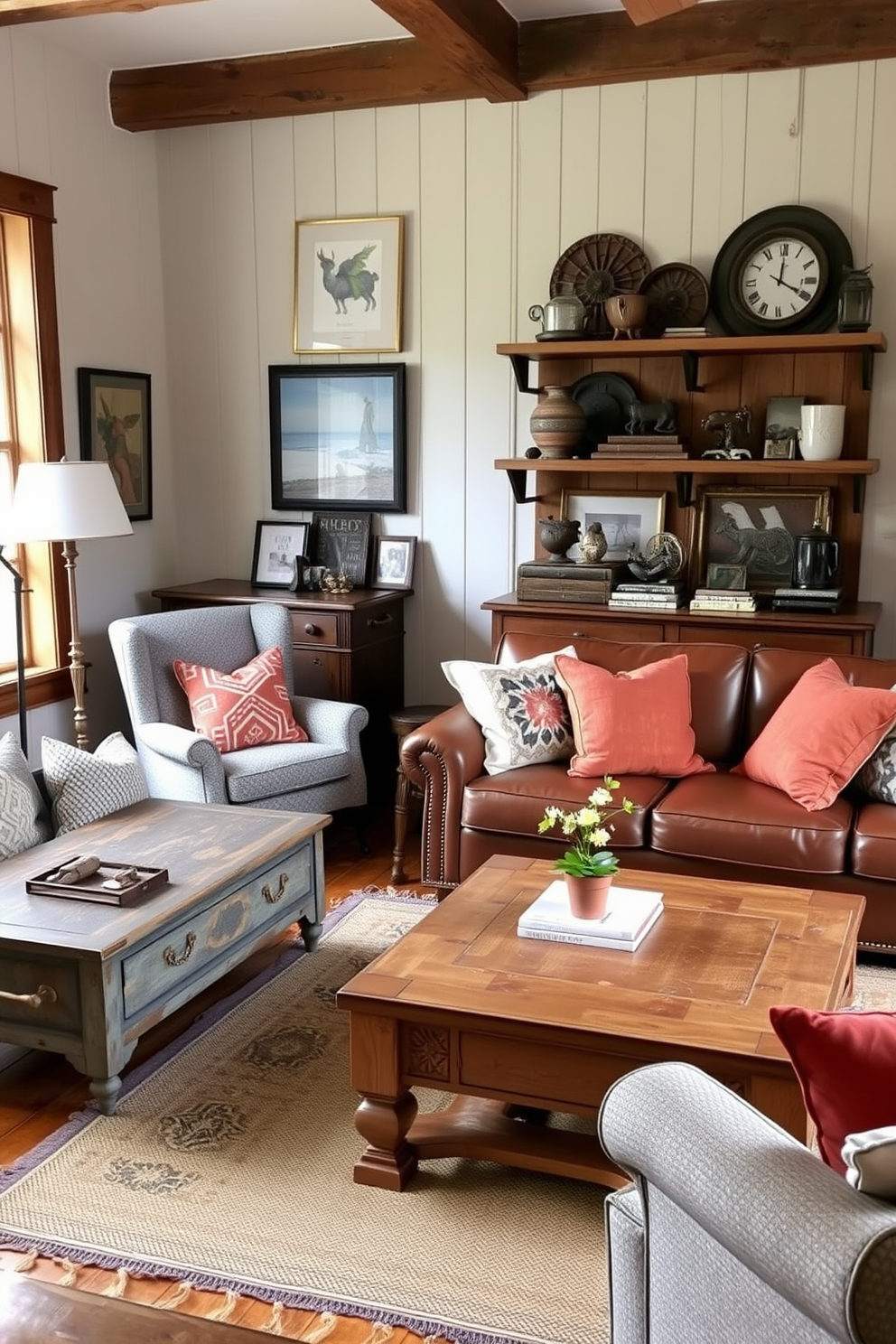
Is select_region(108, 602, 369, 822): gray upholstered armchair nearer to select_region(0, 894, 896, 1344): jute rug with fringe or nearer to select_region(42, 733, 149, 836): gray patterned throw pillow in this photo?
select_region(42, 733, 149, 836): gray patterned throw pillow

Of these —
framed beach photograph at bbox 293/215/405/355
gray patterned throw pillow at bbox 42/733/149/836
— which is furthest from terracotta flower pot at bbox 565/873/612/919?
framed beach photograph at bbox 293/215/405/355

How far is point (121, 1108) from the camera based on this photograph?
9.51 feet

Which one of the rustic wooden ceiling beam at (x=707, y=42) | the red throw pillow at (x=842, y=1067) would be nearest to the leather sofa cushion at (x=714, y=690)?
the rustic wooden ceiling beam at (x=707, y=42)

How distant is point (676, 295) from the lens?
4.64 meters

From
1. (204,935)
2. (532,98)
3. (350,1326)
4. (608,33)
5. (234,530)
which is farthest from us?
(234,530)

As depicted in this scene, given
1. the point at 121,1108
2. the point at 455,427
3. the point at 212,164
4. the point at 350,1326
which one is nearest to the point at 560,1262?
the point at 350,1326

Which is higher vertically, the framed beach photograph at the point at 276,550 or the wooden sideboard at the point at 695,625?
the framed beach photograph at the point at 276,550

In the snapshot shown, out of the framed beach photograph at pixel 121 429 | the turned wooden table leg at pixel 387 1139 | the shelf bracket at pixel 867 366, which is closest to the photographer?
the turned wooden table leg at pixel 387 1139

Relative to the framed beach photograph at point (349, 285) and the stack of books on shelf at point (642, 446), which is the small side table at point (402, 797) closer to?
the stack of books on shelf at point (642, 446)

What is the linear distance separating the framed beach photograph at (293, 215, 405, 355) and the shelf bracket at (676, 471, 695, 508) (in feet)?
4.17

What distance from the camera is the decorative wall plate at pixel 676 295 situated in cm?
461

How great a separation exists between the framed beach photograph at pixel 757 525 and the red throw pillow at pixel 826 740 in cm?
97

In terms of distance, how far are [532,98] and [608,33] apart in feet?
1.32

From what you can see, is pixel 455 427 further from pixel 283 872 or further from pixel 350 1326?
pixel 350 1326
